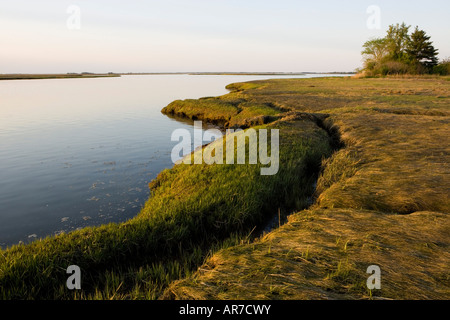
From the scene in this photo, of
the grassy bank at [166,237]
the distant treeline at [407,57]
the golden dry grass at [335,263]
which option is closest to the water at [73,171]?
the grassy bank at [166,237]

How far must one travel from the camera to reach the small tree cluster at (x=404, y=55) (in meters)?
72.8

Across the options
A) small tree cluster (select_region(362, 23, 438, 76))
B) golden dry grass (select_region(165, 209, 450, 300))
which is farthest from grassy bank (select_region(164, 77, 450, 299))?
small tree cluster (select_region(362, 23, 438, 76))

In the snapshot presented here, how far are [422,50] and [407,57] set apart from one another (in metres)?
3.53

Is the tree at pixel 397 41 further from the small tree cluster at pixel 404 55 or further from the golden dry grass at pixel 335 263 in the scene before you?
the golden dry grass at pixel 335 263

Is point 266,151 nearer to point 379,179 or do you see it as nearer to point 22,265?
point 379,179

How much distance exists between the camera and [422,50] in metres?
73.2

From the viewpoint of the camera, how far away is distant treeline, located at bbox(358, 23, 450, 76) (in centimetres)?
7191

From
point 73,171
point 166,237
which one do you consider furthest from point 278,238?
point 73,171

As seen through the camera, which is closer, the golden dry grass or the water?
the golden dry grass

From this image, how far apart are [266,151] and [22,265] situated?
9.25 meters

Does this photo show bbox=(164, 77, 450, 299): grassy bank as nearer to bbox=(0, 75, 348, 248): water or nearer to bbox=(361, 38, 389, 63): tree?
bbox=(0, 75, 348, 248): water

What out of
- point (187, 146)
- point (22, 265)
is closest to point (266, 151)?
point (22, 265)

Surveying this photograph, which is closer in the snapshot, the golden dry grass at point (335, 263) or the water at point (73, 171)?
the golden dry grass at point (335, 263)

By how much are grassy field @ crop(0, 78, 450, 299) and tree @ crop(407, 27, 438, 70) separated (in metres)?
79.6
